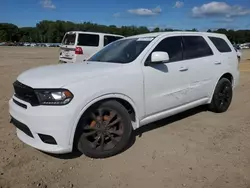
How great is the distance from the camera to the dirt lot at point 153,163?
3240mm

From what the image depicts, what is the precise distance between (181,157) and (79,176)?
4.67 ft

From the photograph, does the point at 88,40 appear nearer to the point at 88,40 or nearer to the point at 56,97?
the point at 88,40

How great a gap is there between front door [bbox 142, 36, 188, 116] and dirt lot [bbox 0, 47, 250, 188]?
57cm

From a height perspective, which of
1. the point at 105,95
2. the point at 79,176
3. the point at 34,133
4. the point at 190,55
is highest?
the point at 190,55

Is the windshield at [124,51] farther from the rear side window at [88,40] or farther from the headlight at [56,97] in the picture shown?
the rear side window at [88,40]

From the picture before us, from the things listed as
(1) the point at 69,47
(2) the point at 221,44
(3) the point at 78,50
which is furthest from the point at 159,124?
(1) the point at 69,47

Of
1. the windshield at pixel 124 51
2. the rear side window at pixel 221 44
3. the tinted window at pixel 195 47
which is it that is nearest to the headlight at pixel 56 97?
the windshield at pixel 124 51

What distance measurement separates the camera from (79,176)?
3.38 m

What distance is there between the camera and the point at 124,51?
181 inches

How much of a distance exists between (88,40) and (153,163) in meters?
11.1

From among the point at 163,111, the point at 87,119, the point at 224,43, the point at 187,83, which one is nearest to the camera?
the point at 87,119

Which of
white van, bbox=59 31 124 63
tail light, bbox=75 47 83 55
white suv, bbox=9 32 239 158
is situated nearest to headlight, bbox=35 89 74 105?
white suv, bbox=9 32 239 158

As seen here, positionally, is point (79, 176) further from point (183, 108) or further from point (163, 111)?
point (183, 108)

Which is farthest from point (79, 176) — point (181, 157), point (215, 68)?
point (215, 68)
